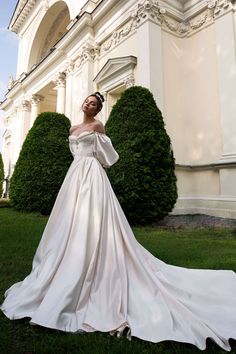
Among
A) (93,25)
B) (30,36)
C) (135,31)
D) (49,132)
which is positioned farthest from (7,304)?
(30,36)

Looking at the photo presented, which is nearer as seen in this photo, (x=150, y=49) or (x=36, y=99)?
(x=150, y=49)

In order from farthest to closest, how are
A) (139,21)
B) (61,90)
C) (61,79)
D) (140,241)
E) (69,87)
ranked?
(61,90) → (61,79) → (69,87) → (139,21) → (140,241)

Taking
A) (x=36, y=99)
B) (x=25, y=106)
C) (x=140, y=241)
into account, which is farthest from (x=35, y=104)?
(x=140, y=241)

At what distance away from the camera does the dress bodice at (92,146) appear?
2.71 metres

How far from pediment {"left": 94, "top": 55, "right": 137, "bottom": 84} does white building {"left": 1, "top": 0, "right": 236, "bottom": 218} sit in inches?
1.2

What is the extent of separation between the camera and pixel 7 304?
2250mm

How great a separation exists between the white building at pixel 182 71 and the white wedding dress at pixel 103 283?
581 centimetres

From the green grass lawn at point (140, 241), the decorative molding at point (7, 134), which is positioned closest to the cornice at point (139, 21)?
the green grass lawn at point (140, 241)

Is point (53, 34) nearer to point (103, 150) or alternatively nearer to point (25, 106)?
point (25, 106)

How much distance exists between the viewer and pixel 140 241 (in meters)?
4.97

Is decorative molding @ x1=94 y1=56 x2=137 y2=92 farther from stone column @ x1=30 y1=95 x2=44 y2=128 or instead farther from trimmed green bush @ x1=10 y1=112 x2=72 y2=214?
stone column @ x1=30 y1=95 x2=44 y2=128

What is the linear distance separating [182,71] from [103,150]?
8001 millimetres

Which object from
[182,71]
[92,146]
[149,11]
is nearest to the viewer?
[92,146]

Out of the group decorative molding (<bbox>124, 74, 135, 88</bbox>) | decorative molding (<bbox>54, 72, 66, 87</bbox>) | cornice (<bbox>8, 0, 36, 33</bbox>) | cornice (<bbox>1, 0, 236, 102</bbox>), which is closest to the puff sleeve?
decorative molding (<bbox>124, 74, 135, 88</bbox>)
